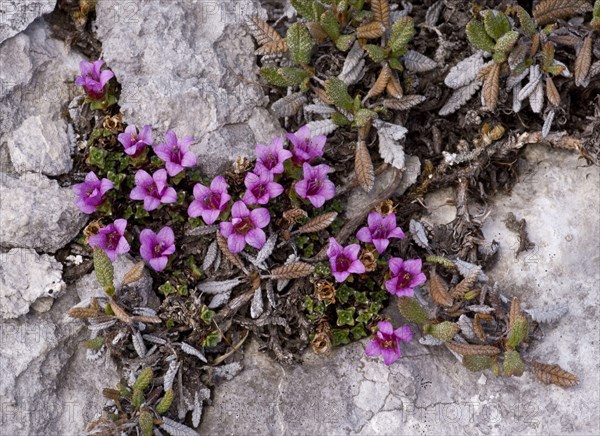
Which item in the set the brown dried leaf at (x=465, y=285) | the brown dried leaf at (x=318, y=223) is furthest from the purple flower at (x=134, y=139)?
Answer: the brown dried leaf at (x=465, y=285)

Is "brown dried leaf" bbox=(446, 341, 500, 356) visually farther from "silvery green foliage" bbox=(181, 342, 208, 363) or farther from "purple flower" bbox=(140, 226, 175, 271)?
"purple flower" bbox=(140, 226, 175, 271)

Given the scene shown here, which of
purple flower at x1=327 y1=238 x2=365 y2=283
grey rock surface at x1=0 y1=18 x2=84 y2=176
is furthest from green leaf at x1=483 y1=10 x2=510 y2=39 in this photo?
grey rock surface at x1=0 y1=18 x2=84 y2=176

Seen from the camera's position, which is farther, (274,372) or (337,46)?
(337,46)

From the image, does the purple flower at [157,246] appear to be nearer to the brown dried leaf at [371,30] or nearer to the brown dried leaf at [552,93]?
the brown dried leaf at [371,30]

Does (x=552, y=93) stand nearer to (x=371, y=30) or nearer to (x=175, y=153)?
(x=371, y=30)

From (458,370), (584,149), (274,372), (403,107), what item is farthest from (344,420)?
(584,149)

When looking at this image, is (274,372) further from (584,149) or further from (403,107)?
(584,149)

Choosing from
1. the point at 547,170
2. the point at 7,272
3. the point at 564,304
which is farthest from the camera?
the point at 547,170

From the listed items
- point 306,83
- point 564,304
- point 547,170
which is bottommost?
point 564,304
